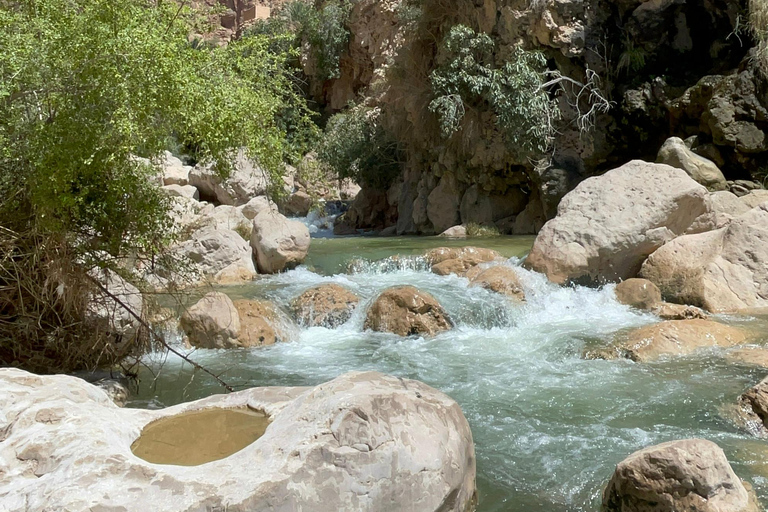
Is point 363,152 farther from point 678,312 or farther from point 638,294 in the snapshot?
point 678,312

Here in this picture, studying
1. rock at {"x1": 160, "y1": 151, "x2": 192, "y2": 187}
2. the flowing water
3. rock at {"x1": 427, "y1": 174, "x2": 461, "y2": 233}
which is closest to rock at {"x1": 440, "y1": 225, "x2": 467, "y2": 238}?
rock at {"x1": 427, "y1": 174, "x2": 461, "y2": 233}

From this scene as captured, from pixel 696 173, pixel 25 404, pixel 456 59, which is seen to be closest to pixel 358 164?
pixel 456 59

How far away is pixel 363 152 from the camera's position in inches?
866

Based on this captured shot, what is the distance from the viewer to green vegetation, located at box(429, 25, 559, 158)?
1612 centimetres

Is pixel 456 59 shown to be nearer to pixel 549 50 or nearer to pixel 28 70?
pixel 549 50

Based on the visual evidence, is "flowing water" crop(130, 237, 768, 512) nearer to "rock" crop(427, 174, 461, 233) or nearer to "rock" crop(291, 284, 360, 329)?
"rock" crop(291, 284, 360, 329)

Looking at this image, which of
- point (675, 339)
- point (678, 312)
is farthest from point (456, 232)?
point (675, 339)

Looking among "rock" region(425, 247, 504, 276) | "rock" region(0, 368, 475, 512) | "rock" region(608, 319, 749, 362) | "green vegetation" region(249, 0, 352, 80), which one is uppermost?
"green vegetation" region(249, 0, 352, 80)

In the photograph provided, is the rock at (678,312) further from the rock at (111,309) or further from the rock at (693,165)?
the rock at (111,309)

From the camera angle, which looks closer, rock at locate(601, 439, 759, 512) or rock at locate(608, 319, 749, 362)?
rock at locate(601, 439, 759, 512)

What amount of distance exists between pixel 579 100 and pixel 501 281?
27.6ft

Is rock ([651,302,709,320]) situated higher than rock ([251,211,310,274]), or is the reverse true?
rock ([251,211,310,274])

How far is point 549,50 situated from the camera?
16.8 m

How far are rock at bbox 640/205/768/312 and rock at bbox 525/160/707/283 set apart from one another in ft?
1.94
